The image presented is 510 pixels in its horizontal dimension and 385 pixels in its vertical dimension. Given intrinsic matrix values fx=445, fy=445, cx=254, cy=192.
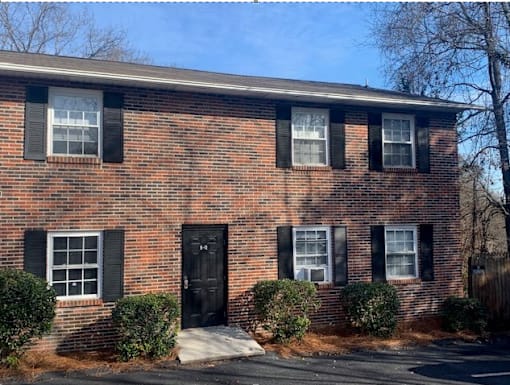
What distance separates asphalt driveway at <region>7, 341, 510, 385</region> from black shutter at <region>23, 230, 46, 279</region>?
6.38 ft

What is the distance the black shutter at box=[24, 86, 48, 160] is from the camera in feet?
27.3

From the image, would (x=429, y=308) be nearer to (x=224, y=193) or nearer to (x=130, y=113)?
(x=224, y=193)

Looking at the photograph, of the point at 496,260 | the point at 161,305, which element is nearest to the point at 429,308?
the point at 496,260

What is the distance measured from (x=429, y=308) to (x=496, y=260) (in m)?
2.12

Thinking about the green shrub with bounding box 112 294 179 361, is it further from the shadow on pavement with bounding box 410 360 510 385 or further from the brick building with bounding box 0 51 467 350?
the shadow on pavement with bounding box 410 360 510 385

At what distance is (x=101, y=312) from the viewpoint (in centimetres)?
855

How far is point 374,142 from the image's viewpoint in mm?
11000

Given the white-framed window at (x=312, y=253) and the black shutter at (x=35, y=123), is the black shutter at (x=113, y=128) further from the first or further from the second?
the white-framed window at (x=312, y=253)

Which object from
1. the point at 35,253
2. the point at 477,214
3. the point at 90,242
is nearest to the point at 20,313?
the point at 35,253

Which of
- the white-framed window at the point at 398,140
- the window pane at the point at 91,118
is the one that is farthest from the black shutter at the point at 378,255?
the window pane at the point at 91,118

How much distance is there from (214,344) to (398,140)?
671cm

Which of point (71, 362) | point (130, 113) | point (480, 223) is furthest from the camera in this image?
point (480, 223)

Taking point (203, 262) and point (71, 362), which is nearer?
point (71, 362)

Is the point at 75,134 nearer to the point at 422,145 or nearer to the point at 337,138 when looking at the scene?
the point at 337,138
